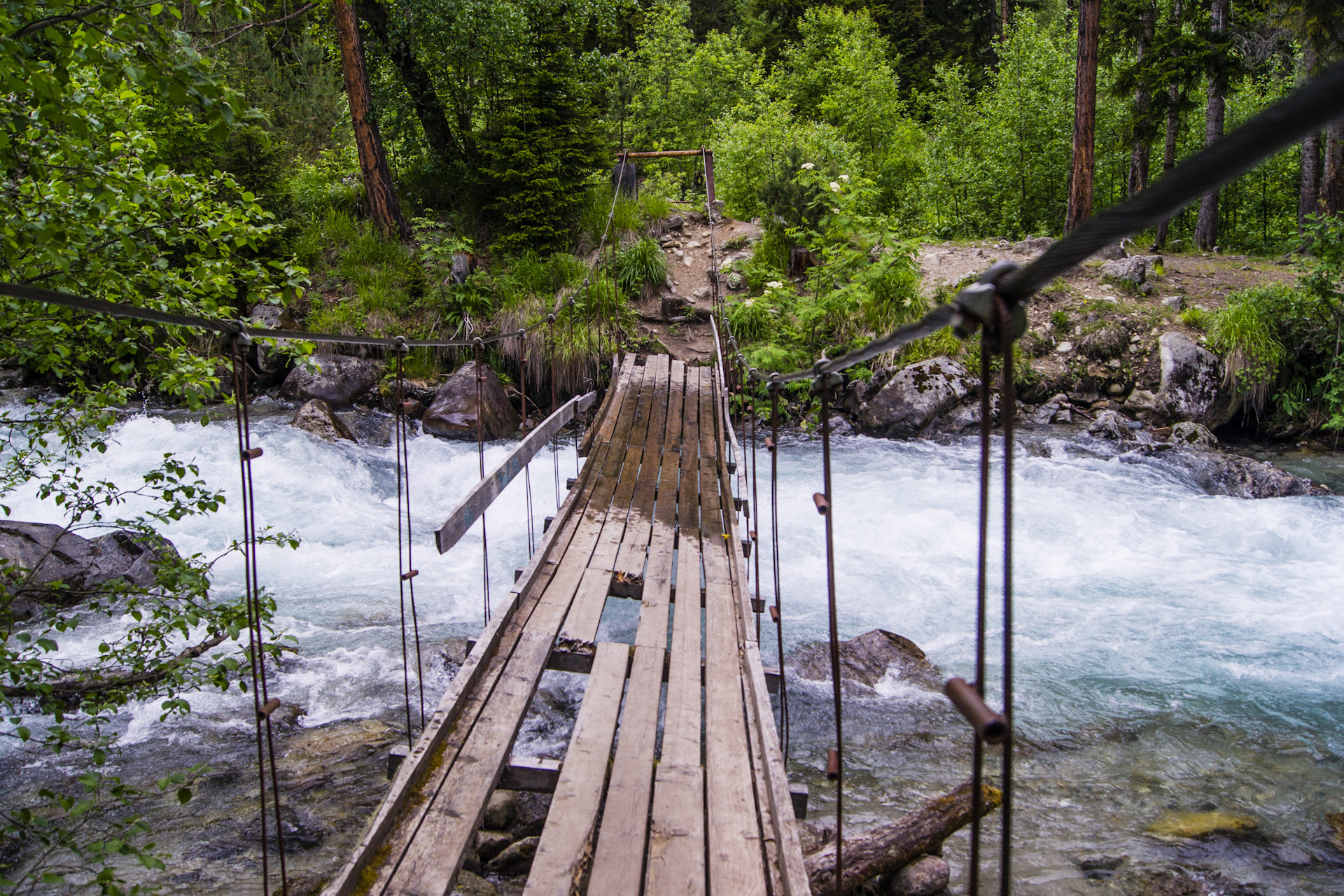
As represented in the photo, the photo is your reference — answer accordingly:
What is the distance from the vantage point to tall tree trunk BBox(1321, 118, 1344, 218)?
31.7ft

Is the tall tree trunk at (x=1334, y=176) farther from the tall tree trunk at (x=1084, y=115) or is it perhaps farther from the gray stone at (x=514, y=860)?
the gray stone at (x=514, y=860)

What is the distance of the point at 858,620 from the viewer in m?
5.02

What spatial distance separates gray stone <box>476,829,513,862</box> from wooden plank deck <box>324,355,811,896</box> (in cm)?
68

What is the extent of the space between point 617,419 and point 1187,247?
10.4 metres

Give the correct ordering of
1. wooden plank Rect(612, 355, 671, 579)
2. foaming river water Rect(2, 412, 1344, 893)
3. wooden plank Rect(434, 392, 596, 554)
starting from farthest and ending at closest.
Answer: wooden plank Rect(612, 355, 671, 579)
foaming river water Rect(2, 412, 1344, 893)
wooden plank Rect(434, 392, 596, 554)

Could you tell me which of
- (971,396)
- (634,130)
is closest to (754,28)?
(634,130)

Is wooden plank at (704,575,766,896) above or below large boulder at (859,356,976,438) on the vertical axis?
below

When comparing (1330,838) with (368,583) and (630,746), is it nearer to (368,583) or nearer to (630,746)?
(630,746)

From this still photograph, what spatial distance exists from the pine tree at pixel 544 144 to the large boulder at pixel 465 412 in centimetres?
247

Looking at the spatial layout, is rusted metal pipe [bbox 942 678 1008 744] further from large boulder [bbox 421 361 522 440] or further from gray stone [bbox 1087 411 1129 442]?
gray stone [bbox 1087 411 1129 442]

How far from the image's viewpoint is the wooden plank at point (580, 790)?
1.83m

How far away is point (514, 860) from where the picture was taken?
111 inches

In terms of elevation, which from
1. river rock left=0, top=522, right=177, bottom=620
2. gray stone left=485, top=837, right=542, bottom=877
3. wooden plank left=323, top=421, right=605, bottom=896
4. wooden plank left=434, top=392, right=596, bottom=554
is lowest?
gray stone left=485, top=837, right=542, bottom=877

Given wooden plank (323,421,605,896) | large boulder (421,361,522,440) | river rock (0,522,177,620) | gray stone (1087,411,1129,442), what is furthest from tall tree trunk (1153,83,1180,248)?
river rock (0,522,177,620)
